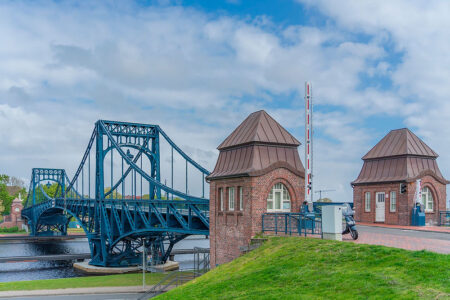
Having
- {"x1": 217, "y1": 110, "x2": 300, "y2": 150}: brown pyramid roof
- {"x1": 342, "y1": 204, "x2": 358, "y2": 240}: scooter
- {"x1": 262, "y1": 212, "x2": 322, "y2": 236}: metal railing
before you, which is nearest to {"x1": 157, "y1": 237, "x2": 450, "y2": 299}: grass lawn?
{"x1": 262, "y1": 212, "x2": 322, "y2": 236}: metal railing

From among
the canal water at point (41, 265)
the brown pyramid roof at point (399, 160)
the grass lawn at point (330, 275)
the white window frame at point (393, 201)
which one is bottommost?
the canal water at point (41, 265)

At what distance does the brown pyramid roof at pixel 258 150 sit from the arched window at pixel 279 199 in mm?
971

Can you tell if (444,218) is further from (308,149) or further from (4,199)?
(4,199)

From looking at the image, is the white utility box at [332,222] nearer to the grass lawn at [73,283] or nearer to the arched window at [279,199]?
the arched window at [279,199]

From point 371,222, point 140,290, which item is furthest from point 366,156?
point 140,290

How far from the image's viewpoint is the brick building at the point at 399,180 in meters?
28.6

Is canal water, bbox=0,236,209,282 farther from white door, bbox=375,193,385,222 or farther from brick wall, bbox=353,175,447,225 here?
white door, bbox=375,193,385,222

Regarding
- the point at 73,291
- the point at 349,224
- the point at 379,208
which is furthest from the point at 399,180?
the point at 73,291

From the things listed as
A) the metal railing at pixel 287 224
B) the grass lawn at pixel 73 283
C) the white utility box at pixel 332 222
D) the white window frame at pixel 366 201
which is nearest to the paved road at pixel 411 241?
the white utility box at pixel 332 222

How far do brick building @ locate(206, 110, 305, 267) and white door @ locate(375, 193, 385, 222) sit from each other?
30.0 feet

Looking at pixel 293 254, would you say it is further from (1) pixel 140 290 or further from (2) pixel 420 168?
(1) pixel 140 290

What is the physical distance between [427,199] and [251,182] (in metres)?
13.3

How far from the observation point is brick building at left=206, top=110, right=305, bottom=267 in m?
21.8

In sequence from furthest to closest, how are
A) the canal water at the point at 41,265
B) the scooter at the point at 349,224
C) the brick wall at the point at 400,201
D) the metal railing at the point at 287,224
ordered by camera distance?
the canal water at the point at 41,265 → the brick wall at the point at 400,201 → the metal railing at the point at 287,224 → the scooter at the point at 349,224
